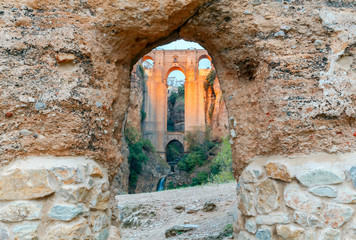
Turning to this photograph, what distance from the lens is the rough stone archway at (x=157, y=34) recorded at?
6.61 feet

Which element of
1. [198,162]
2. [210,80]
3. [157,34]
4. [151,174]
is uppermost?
[210,80]

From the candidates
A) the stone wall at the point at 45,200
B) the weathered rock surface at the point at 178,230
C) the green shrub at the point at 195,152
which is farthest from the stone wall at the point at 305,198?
the green shrub at the point at 195,152

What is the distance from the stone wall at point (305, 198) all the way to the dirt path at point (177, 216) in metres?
2.56

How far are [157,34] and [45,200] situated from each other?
1861 millimetres

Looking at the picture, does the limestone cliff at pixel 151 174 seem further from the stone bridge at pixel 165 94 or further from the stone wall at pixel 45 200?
the stone wall at pixel 45 200

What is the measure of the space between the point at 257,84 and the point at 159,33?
45.0 inches

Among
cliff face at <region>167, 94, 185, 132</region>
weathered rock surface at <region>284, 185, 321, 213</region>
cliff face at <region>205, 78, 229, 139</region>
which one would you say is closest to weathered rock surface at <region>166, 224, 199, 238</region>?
weathered rock surface at <region>284, 185, 321, 213</region>

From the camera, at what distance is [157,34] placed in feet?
8.64

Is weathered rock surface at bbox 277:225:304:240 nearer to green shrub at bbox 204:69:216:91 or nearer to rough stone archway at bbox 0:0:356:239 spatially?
rough stone archway at bbox 0:0:356:239

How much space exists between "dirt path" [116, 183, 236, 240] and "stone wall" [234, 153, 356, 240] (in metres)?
2.56

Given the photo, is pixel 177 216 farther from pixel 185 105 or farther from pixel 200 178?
pixel 185 105

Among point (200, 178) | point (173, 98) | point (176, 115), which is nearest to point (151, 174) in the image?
point (200, 178)

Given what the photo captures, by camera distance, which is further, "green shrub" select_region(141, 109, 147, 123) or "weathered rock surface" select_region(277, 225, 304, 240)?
"green shrub" select_region(141, 109, 147, 123)

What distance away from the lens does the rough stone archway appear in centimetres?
202
